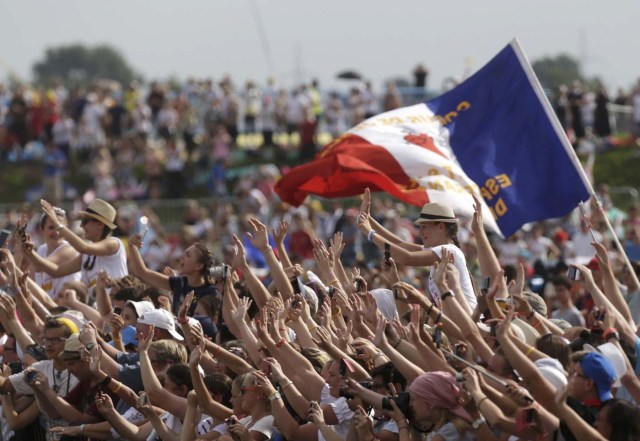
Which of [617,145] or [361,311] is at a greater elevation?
[361,311]

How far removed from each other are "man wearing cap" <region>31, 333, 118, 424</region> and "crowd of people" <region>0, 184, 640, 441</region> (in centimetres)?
1

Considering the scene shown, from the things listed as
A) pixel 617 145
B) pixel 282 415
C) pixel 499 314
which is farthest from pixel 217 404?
pixel 617 145

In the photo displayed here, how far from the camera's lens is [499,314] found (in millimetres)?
8375

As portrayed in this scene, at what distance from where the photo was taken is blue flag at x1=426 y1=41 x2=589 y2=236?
12.0 meters

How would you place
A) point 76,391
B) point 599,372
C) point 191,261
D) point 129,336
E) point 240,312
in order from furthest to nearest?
point 191,261 → point 129,336 → point 76,391 → point 240,312 → point 599,372

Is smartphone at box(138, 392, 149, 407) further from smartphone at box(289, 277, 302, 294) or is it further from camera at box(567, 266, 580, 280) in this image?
camera at box(567, 266, 580, 280)

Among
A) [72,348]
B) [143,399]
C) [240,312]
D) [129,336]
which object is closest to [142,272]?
[129,336]

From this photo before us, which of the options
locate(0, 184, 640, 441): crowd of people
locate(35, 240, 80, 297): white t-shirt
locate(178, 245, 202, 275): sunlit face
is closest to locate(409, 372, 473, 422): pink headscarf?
locate(0, 184, 640, 441): crowd of people

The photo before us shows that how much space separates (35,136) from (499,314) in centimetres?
2521

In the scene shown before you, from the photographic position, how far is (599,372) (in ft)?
23.0

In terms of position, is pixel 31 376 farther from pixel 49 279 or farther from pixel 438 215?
pixel 49 279

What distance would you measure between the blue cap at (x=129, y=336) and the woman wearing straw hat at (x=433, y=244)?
1773mm

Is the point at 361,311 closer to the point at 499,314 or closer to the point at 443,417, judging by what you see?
the point at 499,314

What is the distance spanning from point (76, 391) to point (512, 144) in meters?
4.46
